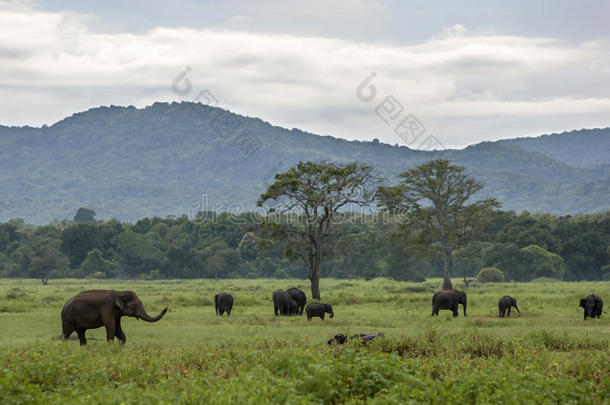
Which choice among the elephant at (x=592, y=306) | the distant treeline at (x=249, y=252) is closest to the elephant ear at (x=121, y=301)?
the elephant at (x=592, y=306)

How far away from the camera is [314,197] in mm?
46656

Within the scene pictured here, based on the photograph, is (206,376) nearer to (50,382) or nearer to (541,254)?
(50,382)

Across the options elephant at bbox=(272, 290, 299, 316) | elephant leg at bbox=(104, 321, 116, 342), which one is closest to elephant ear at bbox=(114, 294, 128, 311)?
elephant leg at bbox=(104, 321, 116, 342)

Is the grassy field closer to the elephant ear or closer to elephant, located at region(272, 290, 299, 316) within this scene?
the elephant ear

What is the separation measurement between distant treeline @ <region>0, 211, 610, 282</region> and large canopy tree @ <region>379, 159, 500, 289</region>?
19.0m

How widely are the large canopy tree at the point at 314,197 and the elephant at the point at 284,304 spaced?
12.6 m

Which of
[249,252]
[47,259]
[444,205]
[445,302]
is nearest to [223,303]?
[445,302]

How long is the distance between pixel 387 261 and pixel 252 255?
1070 inches

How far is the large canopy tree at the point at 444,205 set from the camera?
58.6m

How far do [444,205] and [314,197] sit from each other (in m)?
17.7

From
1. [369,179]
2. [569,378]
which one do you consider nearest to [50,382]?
[569,378]

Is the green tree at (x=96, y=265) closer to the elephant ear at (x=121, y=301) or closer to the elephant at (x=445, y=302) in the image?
the elephant at (x=445, y=302)

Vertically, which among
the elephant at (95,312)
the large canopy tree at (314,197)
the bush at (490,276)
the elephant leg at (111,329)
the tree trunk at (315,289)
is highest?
the large canopy tree at (314,197)

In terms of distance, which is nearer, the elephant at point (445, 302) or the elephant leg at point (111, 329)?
the elephant leg at point (111, 329)
